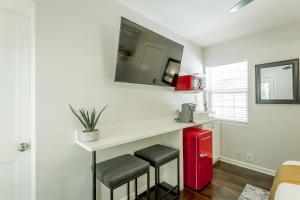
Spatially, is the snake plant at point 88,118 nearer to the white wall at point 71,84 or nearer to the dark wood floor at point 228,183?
the white wall at point 71,84

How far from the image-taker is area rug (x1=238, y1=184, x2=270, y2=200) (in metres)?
2.00

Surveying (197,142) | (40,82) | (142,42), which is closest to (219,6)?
(142,42)

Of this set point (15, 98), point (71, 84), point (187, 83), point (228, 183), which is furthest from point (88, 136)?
point (228, 183)

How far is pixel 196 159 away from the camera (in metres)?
2.15

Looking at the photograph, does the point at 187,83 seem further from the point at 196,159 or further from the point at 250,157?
the point at 250,157

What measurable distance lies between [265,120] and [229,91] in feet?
2.70

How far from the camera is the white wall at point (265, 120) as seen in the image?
8.00 feet

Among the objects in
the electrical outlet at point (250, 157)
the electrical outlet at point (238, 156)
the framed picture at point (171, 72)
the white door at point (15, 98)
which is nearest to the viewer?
the white door at point (15, 98)

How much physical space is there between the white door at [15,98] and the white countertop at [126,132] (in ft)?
1.60

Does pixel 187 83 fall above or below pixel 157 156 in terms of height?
above

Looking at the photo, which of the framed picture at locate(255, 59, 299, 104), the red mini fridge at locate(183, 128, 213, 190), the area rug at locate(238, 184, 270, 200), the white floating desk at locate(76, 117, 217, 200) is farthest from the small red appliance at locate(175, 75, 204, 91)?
the area rug at locate(238, 184, 270, 200)

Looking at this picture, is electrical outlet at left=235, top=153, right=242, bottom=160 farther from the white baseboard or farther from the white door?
the white door

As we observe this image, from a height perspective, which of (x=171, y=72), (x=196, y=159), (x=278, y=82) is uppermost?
(x=171, y=72)

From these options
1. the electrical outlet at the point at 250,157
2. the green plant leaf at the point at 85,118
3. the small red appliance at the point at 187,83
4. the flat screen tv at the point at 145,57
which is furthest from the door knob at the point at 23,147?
the electrical outlet at the point at 250,157
